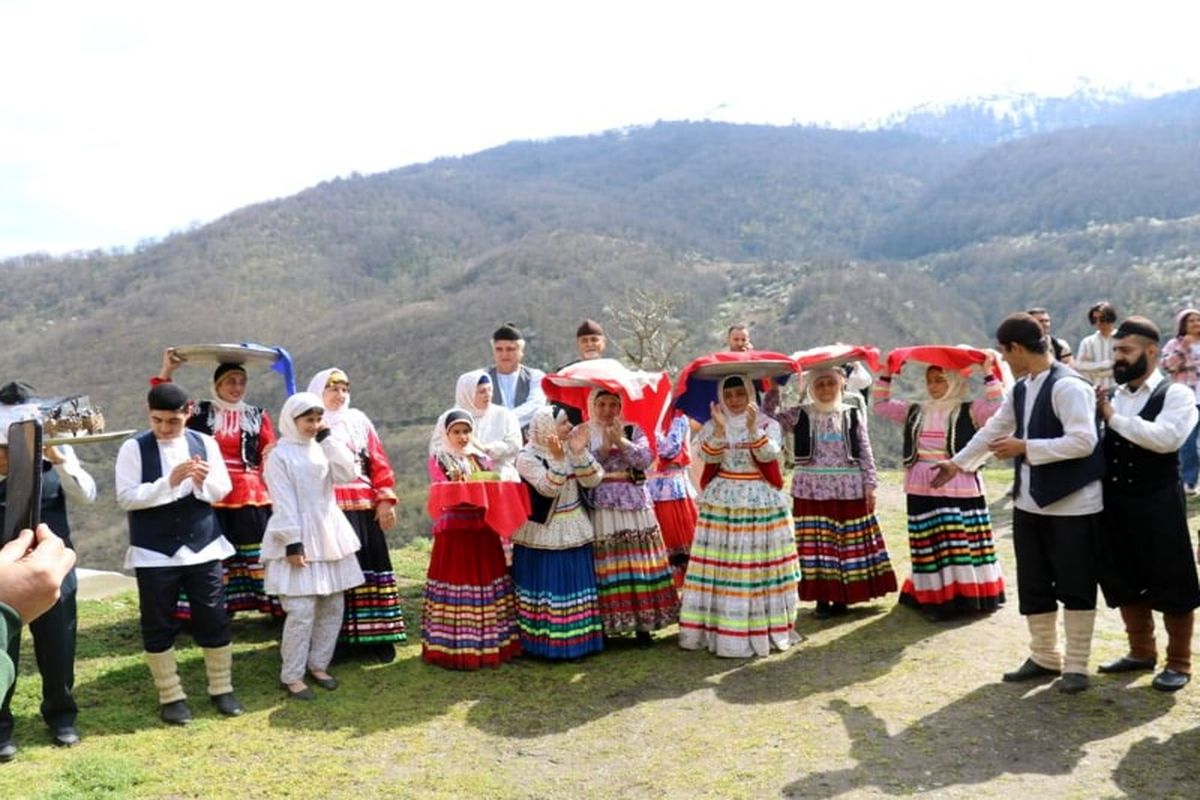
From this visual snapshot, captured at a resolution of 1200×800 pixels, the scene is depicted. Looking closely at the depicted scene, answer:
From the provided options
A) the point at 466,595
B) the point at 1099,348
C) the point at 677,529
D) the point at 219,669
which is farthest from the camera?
the point at 1099,348

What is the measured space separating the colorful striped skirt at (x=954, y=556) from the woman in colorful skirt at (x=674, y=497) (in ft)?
4.57

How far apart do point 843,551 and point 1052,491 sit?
1879 millimetres

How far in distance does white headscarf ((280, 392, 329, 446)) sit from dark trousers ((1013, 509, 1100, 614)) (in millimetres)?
3630

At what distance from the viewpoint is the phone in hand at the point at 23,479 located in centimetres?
189

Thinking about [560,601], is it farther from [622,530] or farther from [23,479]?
[23,479]

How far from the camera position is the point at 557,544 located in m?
5.37

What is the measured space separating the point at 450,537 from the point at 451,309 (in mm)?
58468

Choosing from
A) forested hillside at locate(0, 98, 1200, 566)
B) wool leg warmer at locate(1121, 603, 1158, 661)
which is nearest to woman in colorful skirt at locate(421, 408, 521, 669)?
wool leg warmer at locate(1121, 603, 1158, 661)

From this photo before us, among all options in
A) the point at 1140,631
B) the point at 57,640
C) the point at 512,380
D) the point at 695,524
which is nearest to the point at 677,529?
the point at 695,524

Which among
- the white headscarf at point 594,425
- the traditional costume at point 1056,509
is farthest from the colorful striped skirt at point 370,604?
the traditional costume at point 1056,509

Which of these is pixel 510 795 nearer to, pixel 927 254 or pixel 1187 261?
pixel 1187 261

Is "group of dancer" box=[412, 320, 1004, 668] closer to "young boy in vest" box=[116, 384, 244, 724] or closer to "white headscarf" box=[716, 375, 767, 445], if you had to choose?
"white headscarf" box=[716, 375, 767, 445]

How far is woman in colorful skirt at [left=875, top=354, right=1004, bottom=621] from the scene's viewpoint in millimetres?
5773

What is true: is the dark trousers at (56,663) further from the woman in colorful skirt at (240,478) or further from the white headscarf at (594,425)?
the white headscarf at (594,425)
